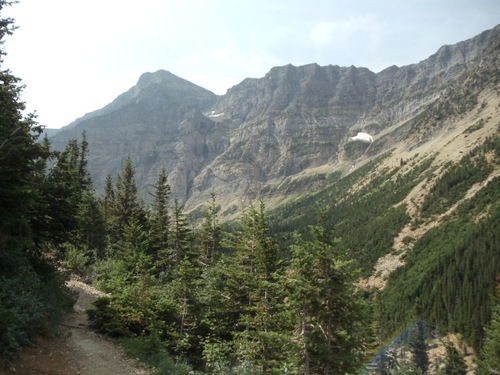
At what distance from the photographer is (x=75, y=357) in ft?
32.1

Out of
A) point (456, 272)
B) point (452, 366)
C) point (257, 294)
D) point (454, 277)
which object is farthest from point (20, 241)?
point (456, 272)

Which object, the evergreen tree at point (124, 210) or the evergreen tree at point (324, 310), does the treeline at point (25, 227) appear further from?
the evergreen tree at point (124, 210)

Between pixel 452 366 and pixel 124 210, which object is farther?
pixel 452 366

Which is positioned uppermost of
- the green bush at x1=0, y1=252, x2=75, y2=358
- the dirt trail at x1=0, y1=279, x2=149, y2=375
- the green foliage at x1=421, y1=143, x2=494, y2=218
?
the green foliage at x1=421, y1=143, x2=494, y2=218

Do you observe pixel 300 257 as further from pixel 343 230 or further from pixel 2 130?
pixel 343 230

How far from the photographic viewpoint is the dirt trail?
7.92m

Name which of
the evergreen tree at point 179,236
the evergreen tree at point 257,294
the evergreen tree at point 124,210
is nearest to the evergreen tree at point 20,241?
the evergreen tree at point 257,294

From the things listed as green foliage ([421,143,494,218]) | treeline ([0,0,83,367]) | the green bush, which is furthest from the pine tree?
green foliage ([421,143,494,218])

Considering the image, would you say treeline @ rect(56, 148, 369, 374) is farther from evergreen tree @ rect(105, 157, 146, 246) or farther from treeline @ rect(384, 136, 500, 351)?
treeline @ rect(384, 136, 500, 351)

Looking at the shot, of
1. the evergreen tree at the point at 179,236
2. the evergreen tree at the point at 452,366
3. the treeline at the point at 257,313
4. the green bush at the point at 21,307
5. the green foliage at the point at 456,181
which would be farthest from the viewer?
the green foliage at the point at 456,181

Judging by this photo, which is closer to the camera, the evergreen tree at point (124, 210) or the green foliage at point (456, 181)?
the evergreen tree at point (124, 210)

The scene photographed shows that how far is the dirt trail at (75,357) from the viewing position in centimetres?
792

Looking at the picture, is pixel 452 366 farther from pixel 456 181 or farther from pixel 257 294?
pixel 456 181

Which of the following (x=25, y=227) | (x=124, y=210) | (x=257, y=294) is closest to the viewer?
(x=25, y=227)
